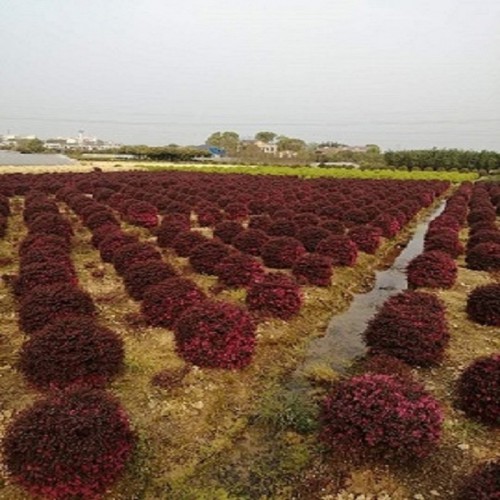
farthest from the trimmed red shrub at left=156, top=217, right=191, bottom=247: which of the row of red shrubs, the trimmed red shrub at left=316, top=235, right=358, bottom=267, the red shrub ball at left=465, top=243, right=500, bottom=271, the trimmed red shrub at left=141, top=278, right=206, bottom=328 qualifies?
the red shrub ball at left=465, top=243, right=500, bottom=271

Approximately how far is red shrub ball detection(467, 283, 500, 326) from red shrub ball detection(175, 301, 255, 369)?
14.5 ft

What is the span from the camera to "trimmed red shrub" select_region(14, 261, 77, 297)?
9125 mm

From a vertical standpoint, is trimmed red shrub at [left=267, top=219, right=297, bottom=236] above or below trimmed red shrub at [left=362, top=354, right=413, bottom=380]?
above

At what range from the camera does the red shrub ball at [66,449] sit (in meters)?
4.27

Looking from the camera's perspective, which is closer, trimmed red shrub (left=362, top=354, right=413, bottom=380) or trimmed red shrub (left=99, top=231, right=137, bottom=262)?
trimmed red shrub (left=362, top=354, right=413, bottom=380)

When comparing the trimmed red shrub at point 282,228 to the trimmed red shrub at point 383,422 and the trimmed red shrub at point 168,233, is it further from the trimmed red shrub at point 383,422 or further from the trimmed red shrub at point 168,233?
the trimmed red shrub at point 383,422

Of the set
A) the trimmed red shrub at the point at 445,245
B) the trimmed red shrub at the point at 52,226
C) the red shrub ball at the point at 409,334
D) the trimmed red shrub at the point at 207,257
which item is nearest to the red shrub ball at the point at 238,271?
the trimmed red shrub at the point at 207,257

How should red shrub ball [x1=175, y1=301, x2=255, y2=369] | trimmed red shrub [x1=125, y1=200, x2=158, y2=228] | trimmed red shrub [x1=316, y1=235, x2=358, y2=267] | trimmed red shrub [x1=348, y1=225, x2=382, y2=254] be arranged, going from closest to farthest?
red shrub ball [x1=175, y1=301, x2=255, y2=369] < trimmed red shrub [x1=316, y1=235, x2=358, y2=267] < trimmed red shrub [x1=348, y1=225, x2=382, y2=254] < trimmed red shrub [x1=125, y1=200, x2=158, y2=228]

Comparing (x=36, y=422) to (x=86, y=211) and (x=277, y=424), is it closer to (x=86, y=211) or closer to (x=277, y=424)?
(x=277, y=424)

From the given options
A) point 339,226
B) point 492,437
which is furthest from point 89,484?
point 339,226

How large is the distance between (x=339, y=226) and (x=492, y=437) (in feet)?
35.6

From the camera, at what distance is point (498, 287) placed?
909cm

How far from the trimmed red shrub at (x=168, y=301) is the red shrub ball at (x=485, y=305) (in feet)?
16.2

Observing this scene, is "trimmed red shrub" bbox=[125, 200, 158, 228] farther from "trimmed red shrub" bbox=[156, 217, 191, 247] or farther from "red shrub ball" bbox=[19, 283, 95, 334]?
"red shrub ball" bbox=[19, 283, 95, 334]
